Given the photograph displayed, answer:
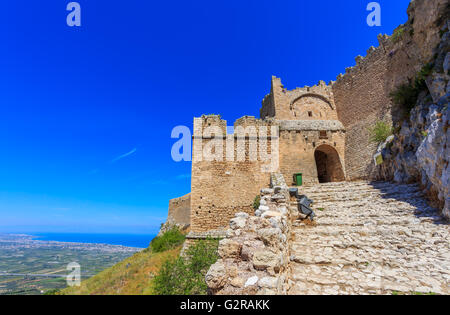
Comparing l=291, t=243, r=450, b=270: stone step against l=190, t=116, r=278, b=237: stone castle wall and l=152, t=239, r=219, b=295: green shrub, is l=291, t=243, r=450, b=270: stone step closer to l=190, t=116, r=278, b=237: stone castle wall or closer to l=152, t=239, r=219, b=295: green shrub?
l=152, t=239, r=219, b=295: green shrub

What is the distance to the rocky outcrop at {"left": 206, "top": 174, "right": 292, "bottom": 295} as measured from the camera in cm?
255

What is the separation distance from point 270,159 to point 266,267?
10088 millimetres

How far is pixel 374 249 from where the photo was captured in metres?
4.21

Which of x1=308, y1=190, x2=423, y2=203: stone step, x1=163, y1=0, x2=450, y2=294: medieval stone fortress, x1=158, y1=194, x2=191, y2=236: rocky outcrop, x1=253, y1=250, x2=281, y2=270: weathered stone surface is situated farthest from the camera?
x1=158, y1=194, x2=191, y2=236: rocky outcrop

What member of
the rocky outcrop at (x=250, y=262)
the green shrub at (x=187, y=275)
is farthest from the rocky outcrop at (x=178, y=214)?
the rocky outcrop at (x=250, y=262)

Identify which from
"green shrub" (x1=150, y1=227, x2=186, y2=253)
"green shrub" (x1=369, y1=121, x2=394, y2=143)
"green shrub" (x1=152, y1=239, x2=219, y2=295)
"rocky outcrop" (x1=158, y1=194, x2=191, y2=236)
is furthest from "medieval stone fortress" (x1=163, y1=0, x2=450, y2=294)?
"green shrub" (x1=150, y1=227, x2=186, y2=253)

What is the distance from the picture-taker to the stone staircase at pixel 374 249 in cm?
310

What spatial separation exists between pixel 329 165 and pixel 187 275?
1278cm

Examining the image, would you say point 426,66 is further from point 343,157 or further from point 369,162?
point 343,157

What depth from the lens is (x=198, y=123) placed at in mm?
12039

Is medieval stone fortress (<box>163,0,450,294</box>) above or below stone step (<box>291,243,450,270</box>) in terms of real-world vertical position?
above

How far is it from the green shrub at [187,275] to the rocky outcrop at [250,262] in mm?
4880

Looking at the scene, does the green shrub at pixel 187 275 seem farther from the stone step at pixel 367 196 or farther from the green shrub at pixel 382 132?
the green shrub at pixel 382 132
